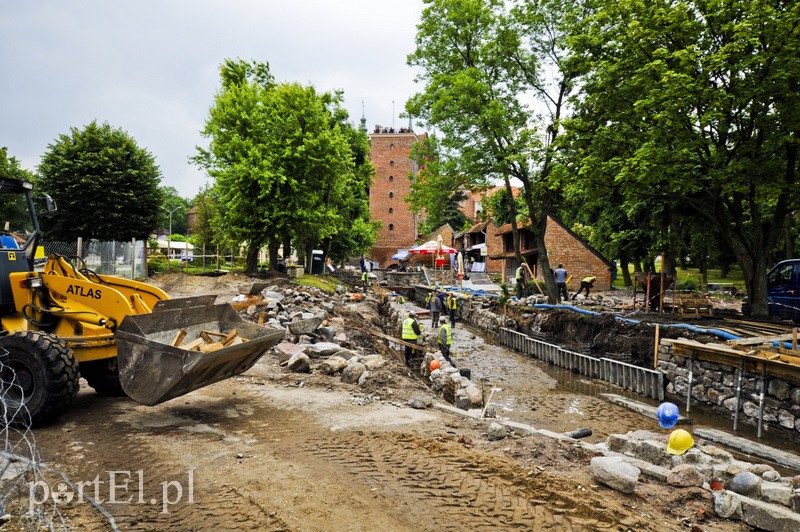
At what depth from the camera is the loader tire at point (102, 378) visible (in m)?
7.48

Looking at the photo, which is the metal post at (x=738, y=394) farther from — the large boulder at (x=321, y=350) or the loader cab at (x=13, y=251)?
the loader cab at (x=13, y=251)

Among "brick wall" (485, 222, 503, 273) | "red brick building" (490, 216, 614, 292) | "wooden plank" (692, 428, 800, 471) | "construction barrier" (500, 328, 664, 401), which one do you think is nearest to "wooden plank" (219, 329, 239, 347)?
"wooden plank" (692, 428, 800, 471)

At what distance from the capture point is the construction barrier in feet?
43.4

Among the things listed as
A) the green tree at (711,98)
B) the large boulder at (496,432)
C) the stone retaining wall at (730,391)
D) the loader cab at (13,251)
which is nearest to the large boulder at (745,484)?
the large boulder at (496,432)

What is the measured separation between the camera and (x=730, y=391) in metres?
10.9

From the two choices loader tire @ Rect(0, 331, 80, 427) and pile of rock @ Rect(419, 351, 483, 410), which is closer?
loader tire @ Rect(0, 331, 80, 427)

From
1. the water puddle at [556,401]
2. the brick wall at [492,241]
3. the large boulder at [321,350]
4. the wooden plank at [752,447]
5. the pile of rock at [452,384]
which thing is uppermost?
the brick wall at [492,241]

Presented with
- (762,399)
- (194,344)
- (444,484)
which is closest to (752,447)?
(762,399)

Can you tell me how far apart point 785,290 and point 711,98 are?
6487mm

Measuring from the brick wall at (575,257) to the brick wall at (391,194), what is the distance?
1242 inches

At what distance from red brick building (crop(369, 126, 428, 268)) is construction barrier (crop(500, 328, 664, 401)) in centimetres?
4625

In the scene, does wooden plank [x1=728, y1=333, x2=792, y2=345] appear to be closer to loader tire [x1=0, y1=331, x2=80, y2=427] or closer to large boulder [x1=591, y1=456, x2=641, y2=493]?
large boulder [x1=591, y1=456, x2=641, y2=493]

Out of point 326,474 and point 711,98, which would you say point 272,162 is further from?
point 326,474

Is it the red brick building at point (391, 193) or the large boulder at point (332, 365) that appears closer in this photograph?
the large boulder at point (332, 365)
